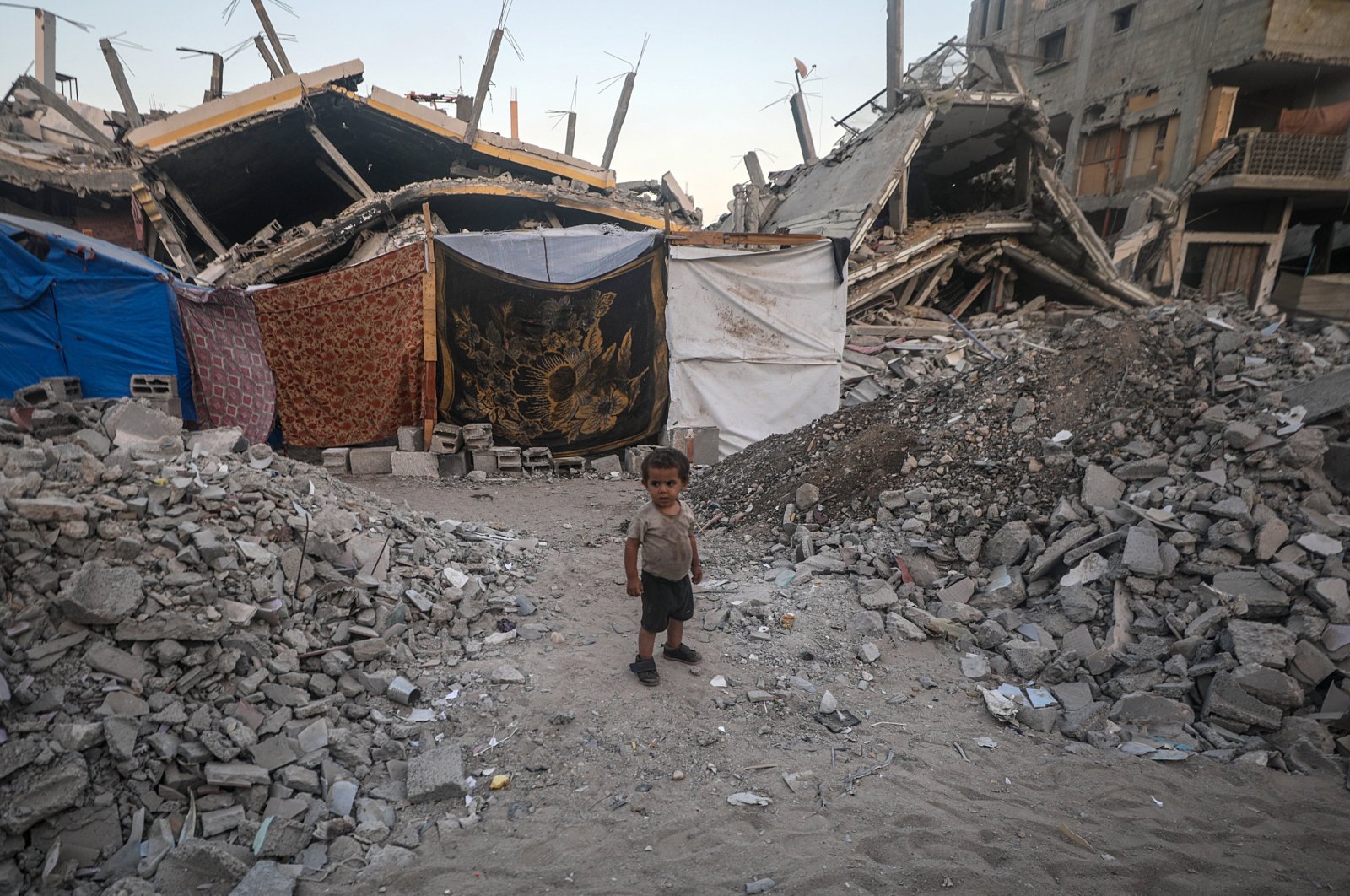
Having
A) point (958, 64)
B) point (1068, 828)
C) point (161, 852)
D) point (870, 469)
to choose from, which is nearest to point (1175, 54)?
point (958, 64)

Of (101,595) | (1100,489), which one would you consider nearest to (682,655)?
(101,595)

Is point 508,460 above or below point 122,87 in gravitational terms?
below

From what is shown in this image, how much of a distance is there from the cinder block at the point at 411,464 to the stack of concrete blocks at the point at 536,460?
3.16ft

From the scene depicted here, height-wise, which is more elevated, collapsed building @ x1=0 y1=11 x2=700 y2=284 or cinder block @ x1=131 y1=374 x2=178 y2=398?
collapsed building @ x1=0 y1=11 x2=700 y2=284

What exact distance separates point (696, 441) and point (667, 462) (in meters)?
4.66

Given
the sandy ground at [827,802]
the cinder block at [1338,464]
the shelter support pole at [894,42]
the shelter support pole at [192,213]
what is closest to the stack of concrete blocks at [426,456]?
the sandy ground at [827,802]

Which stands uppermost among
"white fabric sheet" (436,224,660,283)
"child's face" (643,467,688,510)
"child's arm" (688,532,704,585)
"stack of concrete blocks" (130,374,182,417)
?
"white fabric sheet" (436,224,660,283)

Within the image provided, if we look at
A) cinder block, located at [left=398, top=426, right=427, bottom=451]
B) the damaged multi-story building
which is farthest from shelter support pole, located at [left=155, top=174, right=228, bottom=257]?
the damaged multi-story building

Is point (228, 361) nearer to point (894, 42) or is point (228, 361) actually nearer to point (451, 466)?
point (451, 466)

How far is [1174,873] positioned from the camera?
1925mm

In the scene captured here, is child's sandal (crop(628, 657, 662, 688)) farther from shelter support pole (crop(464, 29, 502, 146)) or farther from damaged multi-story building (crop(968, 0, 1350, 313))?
damaged multi-story building (crop(968, 0, 1350, 313))

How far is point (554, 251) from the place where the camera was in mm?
6816

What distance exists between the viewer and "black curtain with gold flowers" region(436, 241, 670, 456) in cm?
666

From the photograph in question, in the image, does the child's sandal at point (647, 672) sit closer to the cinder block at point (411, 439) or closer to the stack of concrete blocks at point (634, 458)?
the stack of concrete blocks at point (634, 458)
